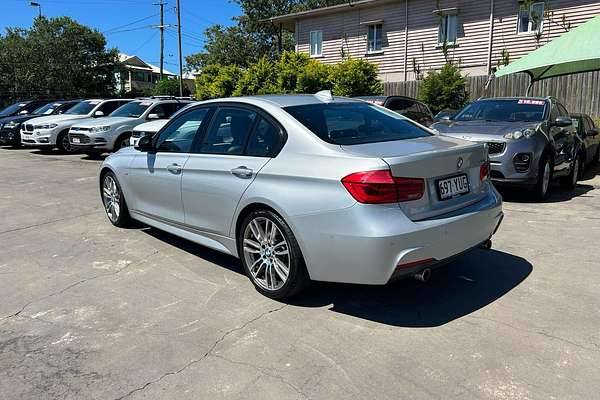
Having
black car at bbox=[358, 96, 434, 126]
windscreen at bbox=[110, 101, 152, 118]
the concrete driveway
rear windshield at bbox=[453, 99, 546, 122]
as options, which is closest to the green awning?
black car at bbox=[358, 96, 434, 126]

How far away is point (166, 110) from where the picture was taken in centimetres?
1439

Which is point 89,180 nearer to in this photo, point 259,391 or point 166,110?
point 166,110

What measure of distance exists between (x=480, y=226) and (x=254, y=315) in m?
1.83

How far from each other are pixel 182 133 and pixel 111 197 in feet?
→ 6.11

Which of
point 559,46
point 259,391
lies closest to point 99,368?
point 259,391

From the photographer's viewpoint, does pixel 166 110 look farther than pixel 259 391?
Yes

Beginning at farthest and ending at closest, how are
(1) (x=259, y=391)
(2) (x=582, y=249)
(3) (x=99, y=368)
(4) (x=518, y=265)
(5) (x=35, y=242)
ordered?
(5) (x=35, y=242) < (2) (x=582, y=249) < (4) (x=518, y=265) < (3) (x=99, y=368) < (1) (x=259, y=391)

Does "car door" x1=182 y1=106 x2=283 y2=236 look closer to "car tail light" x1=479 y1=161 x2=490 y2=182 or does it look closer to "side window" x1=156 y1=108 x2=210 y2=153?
"side window" x1=156 y1=108 x2=210 y2=153

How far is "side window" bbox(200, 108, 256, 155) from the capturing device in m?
4.29

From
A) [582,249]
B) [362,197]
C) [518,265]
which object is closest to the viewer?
[362,197]

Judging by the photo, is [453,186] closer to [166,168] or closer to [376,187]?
[376,187]

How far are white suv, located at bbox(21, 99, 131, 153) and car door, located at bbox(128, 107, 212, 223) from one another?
34.7 feet

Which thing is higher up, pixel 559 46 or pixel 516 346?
pixel 559 46

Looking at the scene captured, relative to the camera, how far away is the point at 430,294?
409cm
